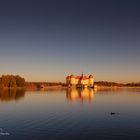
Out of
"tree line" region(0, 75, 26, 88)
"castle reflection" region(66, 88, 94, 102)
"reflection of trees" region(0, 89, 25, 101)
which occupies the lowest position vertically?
"castle reflection" region(66, 88, 94, 102)

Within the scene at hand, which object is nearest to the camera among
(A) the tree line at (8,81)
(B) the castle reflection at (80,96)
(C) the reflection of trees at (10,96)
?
(C) the reflection of trees at (10,96)

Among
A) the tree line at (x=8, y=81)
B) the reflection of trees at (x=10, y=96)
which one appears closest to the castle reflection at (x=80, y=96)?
the reflection of trees at (x=10, y=96)

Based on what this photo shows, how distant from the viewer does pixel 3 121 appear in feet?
123

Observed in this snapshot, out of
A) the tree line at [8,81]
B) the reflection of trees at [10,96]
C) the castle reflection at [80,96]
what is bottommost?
the castle reflection at [80,96]

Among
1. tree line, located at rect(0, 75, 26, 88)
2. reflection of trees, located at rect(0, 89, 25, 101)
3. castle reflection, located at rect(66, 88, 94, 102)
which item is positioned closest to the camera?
reflection of trees, located at rect(0, 89, 25, 101)

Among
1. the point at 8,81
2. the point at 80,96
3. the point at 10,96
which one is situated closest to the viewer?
the point at 10,96

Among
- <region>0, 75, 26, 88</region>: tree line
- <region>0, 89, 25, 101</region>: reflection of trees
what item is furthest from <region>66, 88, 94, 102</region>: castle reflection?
<region>0, 75, 26, 88</region>: tree line

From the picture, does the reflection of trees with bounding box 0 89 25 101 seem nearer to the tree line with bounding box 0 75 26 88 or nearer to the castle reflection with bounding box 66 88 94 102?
the castle reflection with bounding box 66 88 94 102

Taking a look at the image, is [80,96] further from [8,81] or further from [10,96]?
[8,81]

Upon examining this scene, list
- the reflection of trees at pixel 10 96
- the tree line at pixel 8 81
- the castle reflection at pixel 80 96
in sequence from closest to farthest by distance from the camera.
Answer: the reflection of trees at pixel 10 96 → the castle reflection at pixel 80 96 → the tree line at pixel 8 81

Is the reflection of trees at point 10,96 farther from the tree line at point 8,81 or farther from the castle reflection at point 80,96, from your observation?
the tree line at point 8,81

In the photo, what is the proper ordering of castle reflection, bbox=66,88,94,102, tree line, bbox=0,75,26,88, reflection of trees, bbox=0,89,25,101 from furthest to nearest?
tree line, bbox=0,75,26,88 → castle reflection, bbox=66,88,94,102 → reflection of trees, bbox=0,89,25,101

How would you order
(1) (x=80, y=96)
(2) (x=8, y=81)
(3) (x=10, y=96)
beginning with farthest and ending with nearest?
1. (2) (x=8, y=81)
2. (1) (x=80, y=96)
3. (3) (x=10, y=96)

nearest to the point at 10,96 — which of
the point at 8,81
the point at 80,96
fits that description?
the point at 80,96
